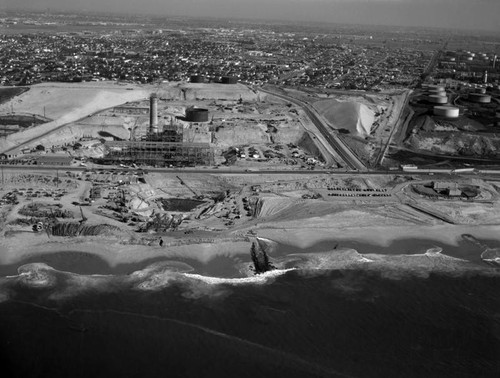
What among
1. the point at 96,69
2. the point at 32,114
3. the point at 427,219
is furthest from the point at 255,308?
the point at 96,69

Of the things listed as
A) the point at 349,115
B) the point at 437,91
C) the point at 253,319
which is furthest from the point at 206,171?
the point at 437,91

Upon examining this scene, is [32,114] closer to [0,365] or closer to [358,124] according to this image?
[358,124]

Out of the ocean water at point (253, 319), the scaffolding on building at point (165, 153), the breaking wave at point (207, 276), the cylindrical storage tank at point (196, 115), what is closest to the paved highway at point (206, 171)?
the scaffolding on building at point (165, 153)

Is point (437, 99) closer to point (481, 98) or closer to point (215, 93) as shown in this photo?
point (481, 98)

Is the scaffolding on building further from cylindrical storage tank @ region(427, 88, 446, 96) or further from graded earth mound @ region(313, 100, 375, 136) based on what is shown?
cylindrical storage tank @ region(427, 88, 446, 96)

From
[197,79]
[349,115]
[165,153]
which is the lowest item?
[165,153]

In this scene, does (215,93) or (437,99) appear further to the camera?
(215,93)

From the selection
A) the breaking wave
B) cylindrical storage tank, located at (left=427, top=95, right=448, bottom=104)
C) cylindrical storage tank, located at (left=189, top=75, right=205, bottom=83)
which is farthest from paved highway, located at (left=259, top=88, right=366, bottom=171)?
cylindrical storage tank, located at (left=189, top=75, right=205, bottom=83)

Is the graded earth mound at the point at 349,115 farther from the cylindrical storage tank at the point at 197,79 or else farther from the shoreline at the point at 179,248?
the shoreline at the point at 179,248
